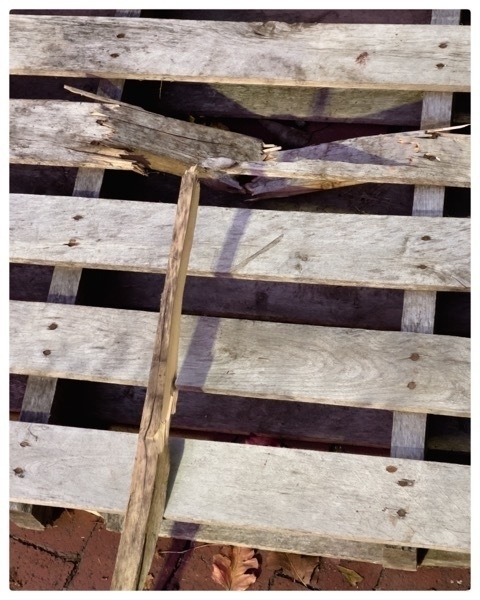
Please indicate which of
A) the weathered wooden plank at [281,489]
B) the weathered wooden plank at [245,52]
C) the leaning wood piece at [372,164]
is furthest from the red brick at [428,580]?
the weathered wooden plank at [245,52]

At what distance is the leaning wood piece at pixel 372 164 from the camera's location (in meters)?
2.42

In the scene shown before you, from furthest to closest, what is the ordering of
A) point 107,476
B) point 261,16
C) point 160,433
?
point 261,16 → point 107,476 → point 160,433

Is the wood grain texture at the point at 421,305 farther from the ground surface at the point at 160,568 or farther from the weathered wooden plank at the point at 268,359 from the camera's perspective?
the ground surface at the point at 160,568

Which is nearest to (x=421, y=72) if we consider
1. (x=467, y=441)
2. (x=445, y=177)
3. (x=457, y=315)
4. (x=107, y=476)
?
(x=445, y=177)

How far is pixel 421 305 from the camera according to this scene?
231 cm

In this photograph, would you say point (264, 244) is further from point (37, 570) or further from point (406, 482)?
point (37, 570)

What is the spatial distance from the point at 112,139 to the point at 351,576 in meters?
1.67

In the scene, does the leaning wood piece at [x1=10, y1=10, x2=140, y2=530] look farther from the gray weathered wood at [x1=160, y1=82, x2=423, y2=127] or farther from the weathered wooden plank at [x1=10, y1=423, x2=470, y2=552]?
the gray weathered wood at [x1=160, y1=82, x2=423, y2=127]

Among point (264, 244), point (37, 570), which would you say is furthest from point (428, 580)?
point (37, 570)

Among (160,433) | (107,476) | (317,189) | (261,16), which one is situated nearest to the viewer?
(160,433)

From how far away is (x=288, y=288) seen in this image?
255cm

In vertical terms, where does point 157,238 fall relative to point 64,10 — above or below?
below
